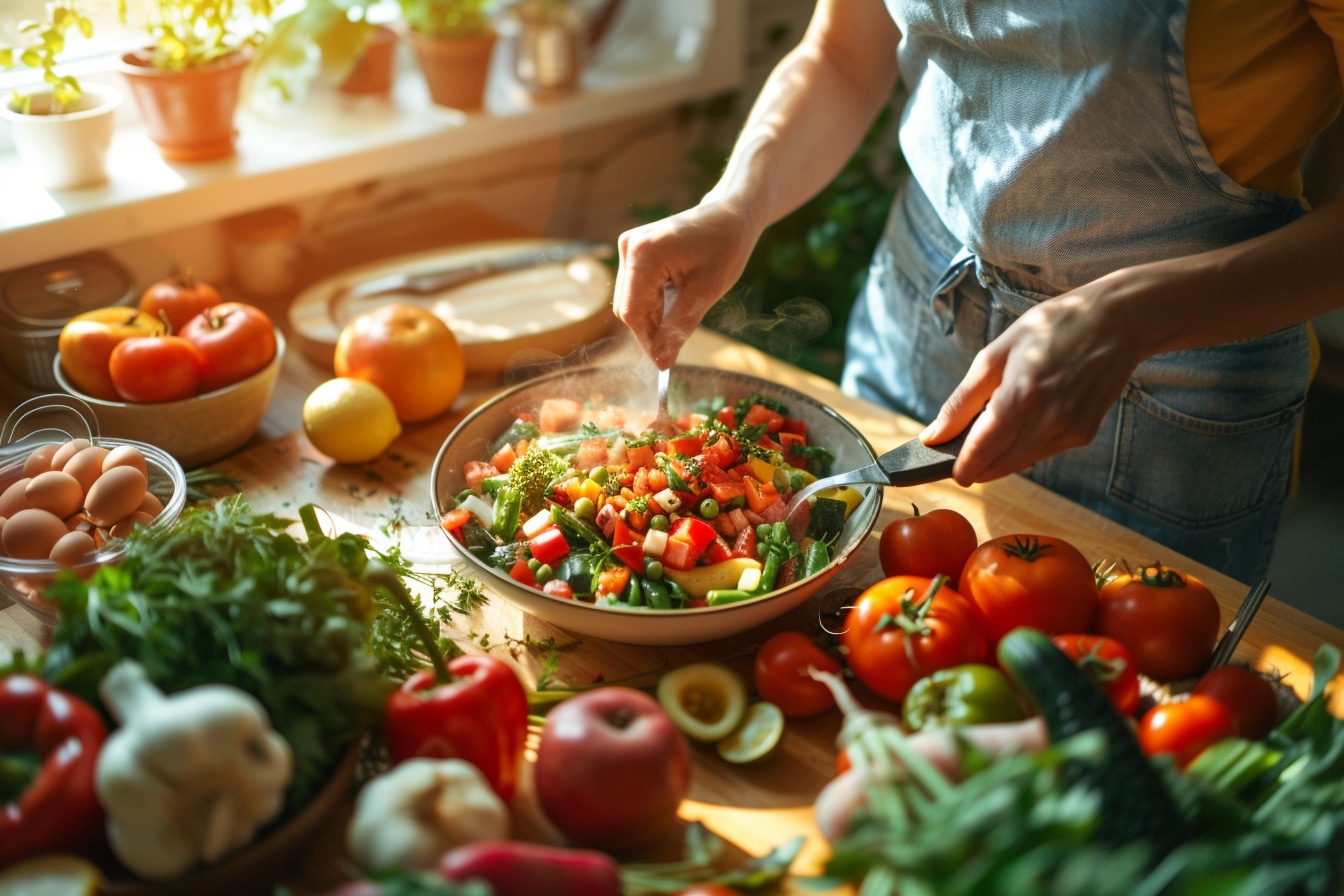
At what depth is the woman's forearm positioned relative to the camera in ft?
5.59

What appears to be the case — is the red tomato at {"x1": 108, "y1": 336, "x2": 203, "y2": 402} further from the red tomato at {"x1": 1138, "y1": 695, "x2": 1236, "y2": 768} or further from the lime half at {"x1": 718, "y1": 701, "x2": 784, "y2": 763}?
the red tomato at {"x1": 1138, "y1": 695, "x2": 1236, "y2": 768}

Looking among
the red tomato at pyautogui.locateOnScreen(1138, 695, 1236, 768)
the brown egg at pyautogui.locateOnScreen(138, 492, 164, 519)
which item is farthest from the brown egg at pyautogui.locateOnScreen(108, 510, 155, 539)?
the red tomato at pyautogui.locateOnScreen(1138, 695, 1236, 768)

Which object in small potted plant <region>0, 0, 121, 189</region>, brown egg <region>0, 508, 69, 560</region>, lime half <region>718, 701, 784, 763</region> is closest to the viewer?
lime half <region>718, 701, 784, 763</region>

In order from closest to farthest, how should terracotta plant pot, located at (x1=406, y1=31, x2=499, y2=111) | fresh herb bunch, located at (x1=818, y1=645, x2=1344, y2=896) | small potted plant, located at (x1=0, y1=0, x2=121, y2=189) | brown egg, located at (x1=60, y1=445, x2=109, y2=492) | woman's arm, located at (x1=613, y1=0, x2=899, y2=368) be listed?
fresh herb bunch, located at (x1=818, y1=645, x2=1344, y2=896) < brown egg, located at (x1=60, y1=445, x2=109, y2=492) < woman's arm, located at (x1=613, y1=0, x2=899, y2=368) < small potted plant, located at (x1=0, y1=0, x2=121, y2=189) < terracotta plant pot, located at (x1=406, y1=31, x2=499, y2=111)

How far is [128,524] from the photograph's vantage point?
1334 millimetres

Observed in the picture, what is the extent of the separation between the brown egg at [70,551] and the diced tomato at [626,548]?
2.07 feet

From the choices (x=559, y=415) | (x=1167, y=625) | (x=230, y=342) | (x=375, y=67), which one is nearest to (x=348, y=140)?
(x=375, y=67)

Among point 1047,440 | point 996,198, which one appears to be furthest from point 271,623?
point 996,198

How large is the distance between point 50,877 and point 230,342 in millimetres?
997

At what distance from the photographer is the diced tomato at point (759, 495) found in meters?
1.43

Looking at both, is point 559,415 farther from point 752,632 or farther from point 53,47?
point 53,47

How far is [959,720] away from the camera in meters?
1.04

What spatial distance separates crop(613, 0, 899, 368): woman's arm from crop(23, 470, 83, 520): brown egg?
29.6 inches

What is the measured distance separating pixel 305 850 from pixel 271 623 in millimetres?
217
